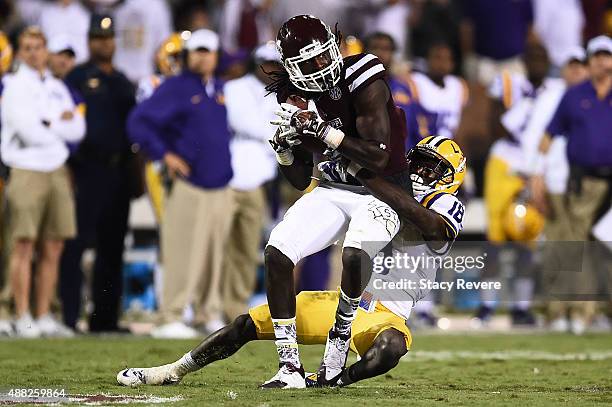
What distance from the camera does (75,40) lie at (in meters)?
12.4

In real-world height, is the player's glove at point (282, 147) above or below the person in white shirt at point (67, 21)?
below

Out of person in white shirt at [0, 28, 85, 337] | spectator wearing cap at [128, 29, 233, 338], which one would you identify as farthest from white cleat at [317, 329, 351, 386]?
person in white shirt at [0, 28, 85, 337]

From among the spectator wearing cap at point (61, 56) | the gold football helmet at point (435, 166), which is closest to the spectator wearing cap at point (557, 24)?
the spectator wearing cap at point (61, 56)

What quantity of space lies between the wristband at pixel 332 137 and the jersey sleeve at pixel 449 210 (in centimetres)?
70

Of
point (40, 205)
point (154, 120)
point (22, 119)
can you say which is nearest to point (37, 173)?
point (40, 205)

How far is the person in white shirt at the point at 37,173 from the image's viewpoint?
9500mm

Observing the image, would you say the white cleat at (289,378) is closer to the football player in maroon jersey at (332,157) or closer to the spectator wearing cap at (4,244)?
the football player in maroon jersey at (332,157)

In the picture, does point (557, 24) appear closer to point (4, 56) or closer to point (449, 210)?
point (4, 56)

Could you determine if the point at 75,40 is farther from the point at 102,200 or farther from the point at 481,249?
the point at 481,249

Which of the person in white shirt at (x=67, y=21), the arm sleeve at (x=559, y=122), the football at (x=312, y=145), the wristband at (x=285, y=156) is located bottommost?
the wristband at (x=285, y=156)

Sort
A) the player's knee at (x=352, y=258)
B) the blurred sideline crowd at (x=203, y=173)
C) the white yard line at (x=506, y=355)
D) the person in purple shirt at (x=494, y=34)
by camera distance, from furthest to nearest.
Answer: the person in purple shirt at (x=494, y=34) → the blurred sideline crowd at (x=203, y=173) → the white yard line at (x=506, y=355) → the player's knee at (x=352, y=258)

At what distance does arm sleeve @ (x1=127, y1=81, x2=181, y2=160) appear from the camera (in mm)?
9766

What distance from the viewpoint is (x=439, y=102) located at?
1123 centimetres

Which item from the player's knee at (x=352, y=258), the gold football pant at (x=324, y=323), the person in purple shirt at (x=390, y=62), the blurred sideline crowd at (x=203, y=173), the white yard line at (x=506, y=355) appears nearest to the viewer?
the player's knee at (x=352, y=258)
